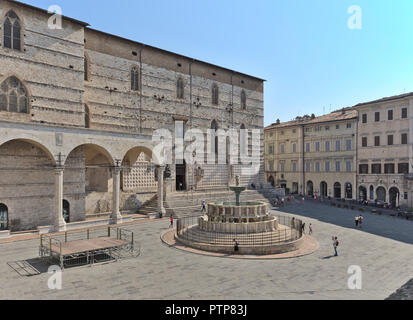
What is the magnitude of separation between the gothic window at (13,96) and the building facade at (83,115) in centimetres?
6

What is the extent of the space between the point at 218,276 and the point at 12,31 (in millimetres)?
20671

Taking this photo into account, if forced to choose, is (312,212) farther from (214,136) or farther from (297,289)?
(297,289)

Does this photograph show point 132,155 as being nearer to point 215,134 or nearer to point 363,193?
point 215,134

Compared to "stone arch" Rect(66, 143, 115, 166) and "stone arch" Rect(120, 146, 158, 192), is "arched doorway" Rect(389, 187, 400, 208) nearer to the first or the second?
"stone arch" Rect(120, 146, 158, 192)

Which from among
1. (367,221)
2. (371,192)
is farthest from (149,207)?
(371,192)

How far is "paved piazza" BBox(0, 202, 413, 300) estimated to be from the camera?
35.2ft

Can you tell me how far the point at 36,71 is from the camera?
70.1 feet

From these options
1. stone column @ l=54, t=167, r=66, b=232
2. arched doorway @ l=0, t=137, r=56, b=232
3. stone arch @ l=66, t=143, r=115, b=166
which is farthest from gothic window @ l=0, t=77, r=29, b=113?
stone column @ l=54, t=167, r=66, b=232

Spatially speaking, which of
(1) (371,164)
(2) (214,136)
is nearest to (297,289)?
(2) (214,136)

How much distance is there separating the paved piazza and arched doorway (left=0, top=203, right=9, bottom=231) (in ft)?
10.3

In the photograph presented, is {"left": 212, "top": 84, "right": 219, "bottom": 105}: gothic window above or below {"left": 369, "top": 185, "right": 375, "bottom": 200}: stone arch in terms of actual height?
above

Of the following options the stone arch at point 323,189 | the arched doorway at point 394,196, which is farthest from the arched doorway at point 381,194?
the stone arch at point 323,189

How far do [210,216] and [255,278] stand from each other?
7210 millimetres

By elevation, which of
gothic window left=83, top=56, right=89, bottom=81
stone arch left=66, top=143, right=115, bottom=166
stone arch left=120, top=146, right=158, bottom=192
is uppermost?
gothic window left=83, top=56, right=89, bottom=81
